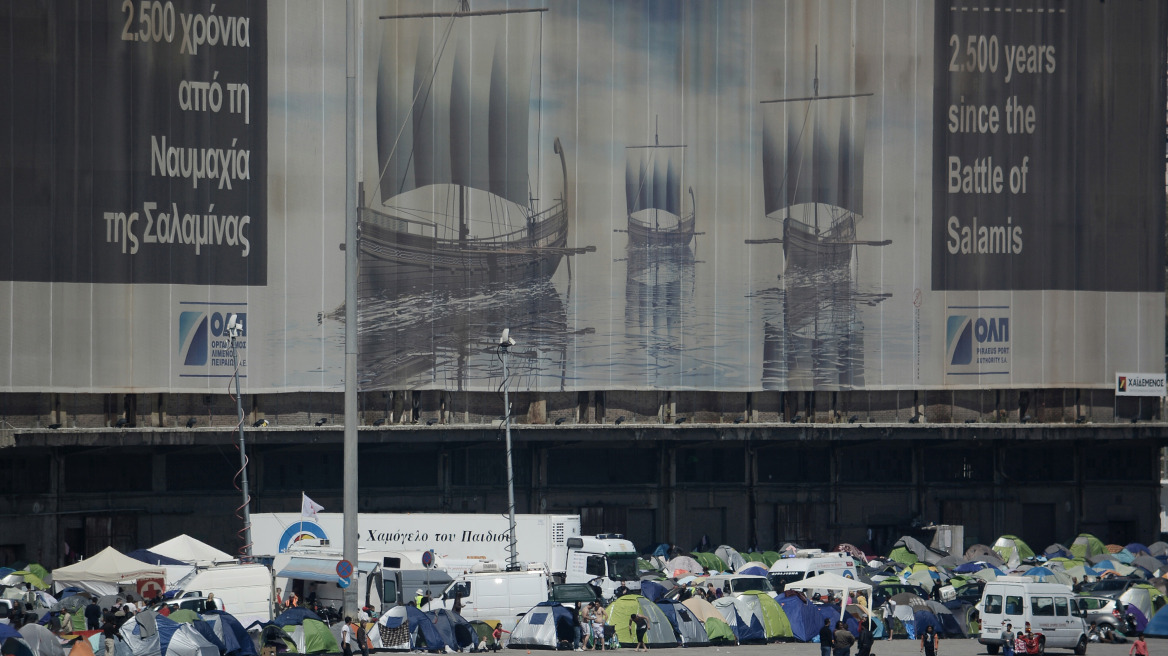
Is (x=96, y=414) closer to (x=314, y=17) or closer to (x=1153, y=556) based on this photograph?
(x=314, y=17)

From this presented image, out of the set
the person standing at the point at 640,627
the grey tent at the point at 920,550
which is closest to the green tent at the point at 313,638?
the person standing at the point at 640,627

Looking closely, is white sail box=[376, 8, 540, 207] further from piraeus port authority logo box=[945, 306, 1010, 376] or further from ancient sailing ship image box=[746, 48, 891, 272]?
piraeus port authority logo box=[945, 306, 1010, 376]

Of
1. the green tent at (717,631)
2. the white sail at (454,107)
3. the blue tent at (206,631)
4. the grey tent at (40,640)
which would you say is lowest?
the green tent at (717,631)

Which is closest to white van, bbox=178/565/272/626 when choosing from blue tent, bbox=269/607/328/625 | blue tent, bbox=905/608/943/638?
blue tent, bbox=269/607/328/625

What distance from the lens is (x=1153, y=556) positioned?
5612cm

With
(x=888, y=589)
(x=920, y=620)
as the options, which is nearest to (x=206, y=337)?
(x=888, y=589)

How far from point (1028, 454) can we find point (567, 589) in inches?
1301

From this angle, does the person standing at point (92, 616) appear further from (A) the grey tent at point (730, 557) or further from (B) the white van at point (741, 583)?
(A) the grey tent at point (730, 557)

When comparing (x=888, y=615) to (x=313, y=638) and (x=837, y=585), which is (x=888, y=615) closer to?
(x=837, y=585)

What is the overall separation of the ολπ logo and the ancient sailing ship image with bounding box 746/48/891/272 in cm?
2109

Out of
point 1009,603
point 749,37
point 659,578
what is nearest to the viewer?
point 1009,603

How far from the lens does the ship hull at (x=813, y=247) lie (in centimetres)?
6256

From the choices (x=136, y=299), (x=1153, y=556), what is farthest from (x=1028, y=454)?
(x=136, y=299)

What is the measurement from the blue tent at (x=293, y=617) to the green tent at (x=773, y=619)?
11.4 meters
